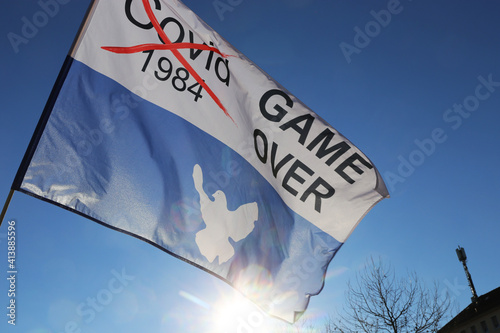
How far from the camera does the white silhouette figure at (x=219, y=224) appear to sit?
13.4 feet

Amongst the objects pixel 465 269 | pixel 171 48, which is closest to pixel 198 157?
pixel 171 48

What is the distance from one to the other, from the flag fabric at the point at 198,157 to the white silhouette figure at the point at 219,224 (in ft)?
0.03

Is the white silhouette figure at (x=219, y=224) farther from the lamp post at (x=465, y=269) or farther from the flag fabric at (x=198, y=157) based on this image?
the lamp post at (x=465, y=269)

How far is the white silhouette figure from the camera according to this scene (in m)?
4.07

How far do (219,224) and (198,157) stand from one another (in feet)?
2.34

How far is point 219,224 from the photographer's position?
4.21 m

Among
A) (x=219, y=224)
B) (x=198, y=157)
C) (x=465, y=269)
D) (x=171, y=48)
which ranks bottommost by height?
(x=219, y=224)

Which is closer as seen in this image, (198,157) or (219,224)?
(219,224)

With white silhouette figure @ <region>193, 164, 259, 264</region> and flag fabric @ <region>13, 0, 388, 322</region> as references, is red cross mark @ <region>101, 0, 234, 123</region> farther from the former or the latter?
white silhouette figure @ <region>193, 164, 259, 264</region>

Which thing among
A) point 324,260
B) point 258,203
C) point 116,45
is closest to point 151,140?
point 116,45

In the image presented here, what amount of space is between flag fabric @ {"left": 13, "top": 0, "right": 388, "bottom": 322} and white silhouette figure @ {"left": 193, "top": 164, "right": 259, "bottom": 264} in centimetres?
1

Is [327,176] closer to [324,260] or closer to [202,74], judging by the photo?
[324,260]

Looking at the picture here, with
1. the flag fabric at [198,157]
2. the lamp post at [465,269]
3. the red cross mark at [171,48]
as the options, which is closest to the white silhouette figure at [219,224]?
the flag fabric at [198,157]

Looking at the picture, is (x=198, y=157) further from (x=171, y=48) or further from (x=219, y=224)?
(x=171, y=48)
